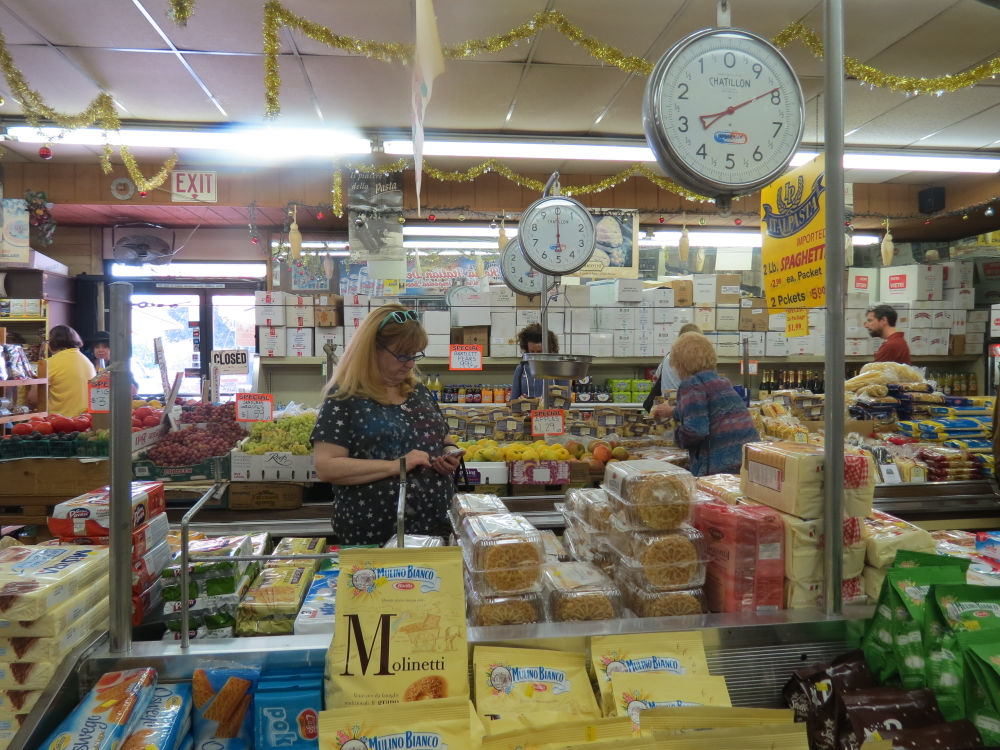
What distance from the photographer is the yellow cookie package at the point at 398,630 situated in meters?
1.10

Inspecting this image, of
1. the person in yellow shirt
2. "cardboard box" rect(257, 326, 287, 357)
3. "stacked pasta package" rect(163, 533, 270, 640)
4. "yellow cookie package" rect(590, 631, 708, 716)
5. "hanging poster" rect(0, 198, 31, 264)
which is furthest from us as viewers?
"hanging poster" rect(0, 198, 31, 264)

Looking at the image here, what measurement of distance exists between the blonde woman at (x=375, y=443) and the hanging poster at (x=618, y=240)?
556 cm

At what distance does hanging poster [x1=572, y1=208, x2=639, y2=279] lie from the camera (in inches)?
294

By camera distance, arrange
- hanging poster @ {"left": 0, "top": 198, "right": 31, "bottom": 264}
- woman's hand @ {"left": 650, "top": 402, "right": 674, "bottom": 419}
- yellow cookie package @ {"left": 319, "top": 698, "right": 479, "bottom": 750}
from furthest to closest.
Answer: hanging poster @ {"left": 0, "top": 198, "right": 31, "bottom": 264} → woman's hand @ {"left": 650, "top": 402, "right": 674, "bottom": 419} → yellow cookie package @ {"left": 319, "top": 698, "right": 479, "bottom": 750}

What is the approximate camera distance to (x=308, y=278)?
28.7 feet

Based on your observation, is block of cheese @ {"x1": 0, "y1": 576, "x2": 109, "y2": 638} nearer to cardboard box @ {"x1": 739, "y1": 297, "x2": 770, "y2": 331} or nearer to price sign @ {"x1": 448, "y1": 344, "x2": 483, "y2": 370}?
price sign @ {"x1": 448, "y1": 344, "x2": 483, "y2": 370}

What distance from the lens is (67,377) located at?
6.32 metres

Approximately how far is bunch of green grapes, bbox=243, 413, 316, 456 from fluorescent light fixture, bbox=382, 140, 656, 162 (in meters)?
4.09

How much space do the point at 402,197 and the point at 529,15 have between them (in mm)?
3579

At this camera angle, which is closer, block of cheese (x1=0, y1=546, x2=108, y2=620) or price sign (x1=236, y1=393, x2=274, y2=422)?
block of cheese (x1=0, y1=546, x2=108, y2=620)

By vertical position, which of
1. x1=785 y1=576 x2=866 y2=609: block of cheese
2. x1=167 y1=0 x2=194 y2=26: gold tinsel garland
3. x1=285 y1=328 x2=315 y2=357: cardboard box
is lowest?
x1=785 y1=576 x2=866 y2=609: block of cheese

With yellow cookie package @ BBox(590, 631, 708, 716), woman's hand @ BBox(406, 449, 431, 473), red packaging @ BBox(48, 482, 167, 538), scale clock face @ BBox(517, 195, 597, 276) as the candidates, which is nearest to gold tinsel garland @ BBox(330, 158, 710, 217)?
scale clock face @ BBox(517, 195, 597, 276)

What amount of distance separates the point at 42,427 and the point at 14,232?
505cm

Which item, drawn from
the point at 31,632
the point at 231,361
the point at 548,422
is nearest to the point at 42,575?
the point at 31,632
